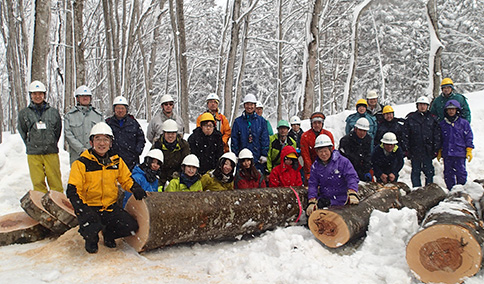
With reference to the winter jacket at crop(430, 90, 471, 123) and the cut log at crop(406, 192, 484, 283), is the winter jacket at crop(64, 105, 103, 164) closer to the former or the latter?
the cut log at crop(406, 192, 484, 283)

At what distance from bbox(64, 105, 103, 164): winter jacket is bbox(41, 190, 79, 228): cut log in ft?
4.75

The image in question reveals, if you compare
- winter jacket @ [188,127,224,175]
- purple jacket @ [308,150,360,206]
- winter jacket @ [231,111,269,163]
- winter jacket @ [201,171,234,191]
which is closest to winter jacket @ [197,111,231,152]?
winter jacket @ [231,111,269,163]

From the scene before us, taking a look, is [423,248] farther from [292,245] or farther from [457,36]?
[457,36]

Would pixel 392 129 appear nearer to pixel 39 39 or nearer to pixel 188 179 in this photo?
pixel 188 179

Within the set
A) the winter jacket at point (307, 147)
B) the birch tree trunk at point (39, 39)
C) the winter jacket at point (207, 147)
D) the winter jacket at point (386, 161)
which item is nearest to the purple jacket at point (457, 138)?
the winter jacket at point (386, 161)

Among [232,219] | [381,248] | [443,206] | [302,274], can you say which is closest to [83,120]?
[232,219]

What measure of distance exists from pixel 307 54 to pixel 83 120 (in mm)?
7511

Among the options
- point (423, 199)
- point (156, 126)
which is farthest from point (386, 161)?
point (156, 126)

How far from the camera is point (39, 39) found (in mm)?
6934

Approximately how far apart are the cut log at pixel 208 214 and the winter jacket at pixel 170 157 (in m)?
1.36

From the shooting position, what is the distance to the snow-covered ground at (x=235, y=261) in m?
3.32

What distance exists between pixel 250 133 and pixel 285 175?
1194 mm

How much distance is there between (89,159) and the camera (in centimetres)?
404

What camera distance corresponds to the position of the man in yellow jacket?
12.7 ft
